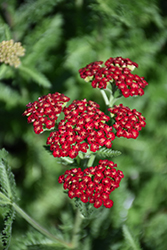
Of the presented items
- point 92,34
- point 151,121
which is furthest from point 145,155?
point 92,34

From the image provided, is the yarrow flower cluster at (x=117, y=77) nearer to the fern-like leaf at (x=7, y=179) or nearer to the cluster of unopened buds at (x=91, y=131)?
the cluster of unopened buds at (x=91, y=131)

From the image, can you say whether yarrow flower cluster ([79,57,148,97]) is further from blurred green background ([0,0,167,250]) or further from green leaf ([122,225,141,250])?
green leaf ([122,225,141,250])

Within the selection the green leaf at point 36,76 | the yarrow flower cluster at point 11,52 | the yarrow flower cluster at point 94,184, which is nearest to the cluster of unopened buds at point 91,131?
the yarrow flower cluster at point 94,184

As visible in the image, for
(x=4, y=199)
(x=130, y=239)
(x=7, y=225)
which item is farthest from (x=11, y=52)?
(x=130, y=239)

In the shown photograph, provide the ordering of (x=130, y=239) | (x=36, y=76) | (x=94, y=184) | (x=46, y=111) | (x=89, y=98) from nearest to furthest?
1. (x=94, y=184)
2. (x=46, y=111)
3. (x=130, y=239)
4. (x=36, y=76)
5. (x=89, y=98)

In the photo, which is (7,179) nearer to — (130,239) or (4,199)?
(4,199)
